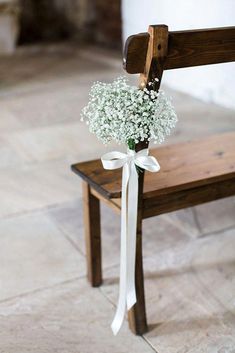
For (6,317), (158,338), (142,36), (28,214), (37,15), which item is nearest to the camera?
(142,36)

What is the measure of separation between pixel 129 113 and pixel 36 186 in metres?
1.71

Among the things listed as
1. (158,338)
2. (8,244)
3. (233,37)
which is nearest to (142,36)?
(233,37)

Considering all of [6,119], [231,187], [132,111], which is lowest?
[6,119]

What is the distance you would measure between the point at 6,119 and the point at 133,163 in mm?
2880

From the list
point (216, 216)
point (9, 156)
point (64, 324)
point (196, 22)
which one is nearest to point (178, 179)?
point (64, 324)

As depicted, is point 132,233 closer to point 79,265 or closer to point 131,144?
point 131,144

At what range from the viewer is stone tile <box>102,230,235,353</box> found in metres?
1.84

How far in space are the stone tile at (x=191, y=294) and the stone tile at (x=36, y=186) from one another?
0.78 meters

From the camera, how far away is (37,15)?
777 centimetres

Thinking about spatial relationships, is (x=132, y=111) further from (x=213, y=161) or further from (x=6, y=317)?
(x=6, y=317)

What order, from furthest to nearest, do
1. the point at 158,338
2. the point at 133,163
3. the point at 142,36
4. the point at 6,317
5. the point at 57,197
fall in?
the point at 57,197
the point at 6,317
the point at 158,338
the point at 133,163
the point at 142,36

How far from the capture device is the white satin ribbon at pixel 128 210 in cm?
161

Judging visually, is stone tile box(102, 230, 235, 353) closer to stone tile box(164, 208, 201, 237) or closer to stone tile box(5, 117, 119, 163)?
stone tile box(164, 208, 201, 237)

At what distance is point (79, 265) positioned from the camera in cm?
231
